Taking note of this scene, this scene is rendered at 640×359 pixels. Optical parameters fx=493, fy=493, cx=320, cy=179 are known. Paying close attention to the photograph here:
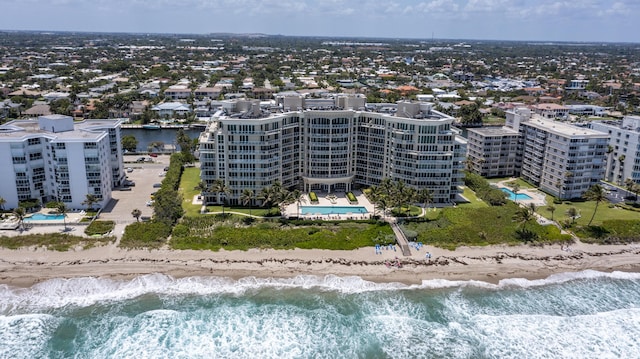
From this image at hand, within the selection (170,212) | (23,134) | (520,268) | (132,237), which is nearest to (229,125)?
(170,212)

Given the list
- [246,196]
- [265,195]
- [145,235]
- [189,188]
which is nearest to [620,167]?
[265,195]

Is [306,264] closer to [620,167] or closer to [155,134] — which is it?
[620,167]

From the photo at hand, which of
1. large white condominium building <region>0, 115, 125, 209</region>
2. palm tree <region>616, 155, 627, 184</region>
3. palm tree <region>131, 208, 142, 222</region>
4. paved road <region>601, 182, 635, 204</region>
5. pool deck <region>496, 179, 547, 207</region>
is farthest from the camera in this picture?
palm tree <region>616, 155, 627, 184</region>

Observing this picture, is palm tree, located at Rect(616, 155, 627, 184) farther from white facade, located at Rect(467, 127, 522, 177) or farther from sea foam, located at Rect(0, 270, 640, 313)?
sea foam, located at Rect(0, 270, 640, 313)

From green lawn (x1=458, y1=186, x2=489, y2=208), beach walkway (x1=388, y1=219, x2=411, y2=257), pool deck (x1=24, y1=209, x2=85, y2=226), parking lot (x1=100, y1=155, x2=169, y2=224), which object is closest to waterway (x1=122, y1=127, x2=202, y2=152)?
parking lot (x1=100, y1=155, x2=169, y2=224)

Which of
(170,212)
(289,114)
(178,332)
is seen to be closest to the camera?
(178,332)

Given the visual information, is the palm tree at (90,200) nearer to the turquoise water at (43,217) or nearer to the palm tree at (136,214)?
the turquoise water at (43,217)

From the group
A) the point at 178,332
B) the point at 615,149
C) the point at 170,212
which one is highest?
the point at 615,149

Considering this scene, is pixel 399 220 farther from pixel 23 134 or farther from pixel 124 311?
pixel 23 134
